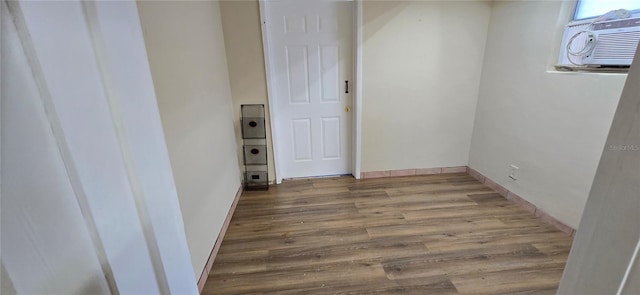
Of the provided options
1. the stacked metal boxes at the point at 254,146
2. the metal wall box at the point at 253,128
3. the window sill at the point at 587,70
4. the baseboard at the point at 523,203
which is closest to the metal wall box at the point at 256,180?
the stacked metal boxes at the point at 254,146

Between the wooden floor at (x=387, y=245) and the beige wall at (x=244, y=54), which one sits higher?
the beige wall at (x=244, y=54)

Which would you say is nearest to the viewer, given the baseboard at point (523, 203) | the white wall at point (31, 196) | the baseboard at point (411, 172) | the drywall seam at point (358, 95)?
the white wall at point (31, 196)

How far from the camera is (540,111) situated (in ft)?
7.57

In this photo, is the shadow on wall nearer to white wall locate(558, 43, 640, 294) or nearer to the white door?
the white door

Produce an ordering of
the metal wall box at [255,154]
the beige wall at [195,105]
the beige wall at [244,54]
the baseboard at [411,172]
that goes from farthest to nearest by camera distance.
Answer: the baseboard at [411,172] < the metal wall box at [255,154] < the beige wall at [244,54] < the beige wall at [195,105]

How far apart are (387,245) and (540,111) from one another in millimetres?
1716

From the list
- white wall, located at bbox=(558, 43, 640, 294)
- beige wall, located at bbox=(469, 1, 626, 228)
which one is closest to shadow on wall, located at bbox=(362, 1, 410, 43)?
beige wall, located at bbox=(469, 1, 626, 228)

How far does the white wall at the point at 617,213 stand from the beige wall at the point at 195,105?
1.50 meters

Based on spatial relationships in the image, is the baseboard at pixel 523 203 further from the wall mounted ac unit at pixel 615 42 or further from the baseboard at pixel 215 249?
the baseboard at pixel 215 249

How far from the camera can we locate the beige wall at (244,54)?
2580 millimetres

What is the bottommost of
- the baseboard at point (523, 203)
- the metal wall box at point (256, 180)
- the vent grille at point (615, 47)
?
the baseboard at point (523, 203)

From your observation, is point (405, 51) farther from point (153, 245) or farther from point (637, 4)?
point (153, 245)

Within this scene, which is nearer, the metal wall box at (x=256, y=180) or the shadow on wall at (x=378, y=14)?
the shadow on wall at (x=378, y=14)

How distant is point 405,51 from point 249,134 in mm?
1851
